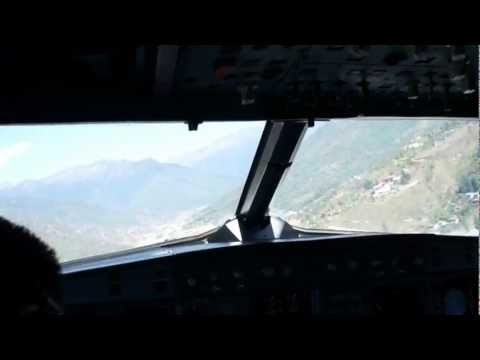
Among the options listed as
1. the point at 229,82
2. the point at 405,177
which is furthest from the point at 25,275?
the point at 405,177

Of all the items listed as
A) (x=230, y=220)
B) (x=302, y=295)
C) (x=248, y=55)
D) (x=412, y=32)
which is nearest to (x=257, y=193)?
(x=230, y=220)

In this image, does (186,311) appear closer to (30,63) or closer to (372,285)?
(372,285)

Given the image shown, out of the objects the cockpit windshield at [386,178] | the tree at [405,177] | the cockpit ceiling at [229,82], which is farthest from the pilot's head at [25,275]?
the tree at [405,177]

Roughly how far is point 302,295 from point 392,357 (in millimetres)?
3459

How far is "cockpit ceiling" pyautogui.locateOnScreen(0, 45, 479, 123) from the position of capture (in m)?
2.52

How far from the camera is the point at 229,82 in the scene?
9.77 feet

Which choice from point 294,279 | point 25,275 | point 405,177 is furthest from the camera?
point 294,279

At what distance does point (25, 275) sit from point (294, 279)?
3550mm

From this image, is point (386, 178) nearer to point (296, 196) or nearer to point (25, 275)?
point (296, 196)

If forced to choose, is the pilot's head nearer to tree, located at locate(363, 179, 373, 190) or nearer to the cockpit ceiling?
the cockpit ceiling

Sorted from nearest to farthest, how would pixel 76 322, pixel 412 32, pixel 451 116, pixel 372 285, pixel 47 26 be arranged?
1. pixel 76 322
2. pixel 47 26
3. pixel 412 32
4. pixel 451 116
5. pixel 372 285

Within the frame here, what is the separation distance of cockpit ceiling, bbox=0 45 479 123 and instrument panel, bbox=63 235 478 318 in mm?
995

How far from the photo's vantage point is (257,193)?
4.06 m

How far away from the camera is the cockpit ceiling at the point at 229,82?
2521mm
